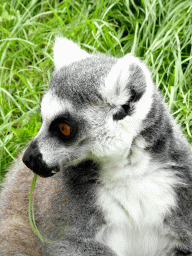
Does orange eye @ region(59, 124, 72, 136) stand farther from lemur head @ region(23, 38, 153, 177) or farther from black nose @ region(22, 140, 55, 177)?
black nose @ region(22, 140, 55, 177)

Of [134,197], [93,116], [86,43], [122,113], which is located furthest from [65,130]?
[86,43]

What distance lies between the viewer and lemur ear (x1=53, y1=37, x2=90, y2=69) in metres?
3.42

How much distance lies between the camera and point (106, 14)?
596cm

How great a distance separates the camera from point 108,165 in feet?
10.3

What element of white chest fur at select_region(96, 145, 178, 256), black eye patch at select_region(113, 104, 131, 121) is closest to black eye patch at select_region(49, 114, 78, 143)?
black eye patch at select_region(113, 104, 131, 121)

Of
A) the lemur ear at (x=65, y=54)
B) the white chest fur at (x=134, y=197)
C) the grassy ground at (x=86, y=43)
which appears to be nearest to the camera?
the white chest fur at (x=134, y=197)

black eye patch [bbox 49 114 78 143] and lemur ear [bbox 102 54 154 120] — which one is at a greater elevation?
lemur ear [bbox 102 54 154 120]

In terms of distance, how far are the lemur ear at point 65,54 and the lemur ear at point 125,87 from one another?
58 centimetres

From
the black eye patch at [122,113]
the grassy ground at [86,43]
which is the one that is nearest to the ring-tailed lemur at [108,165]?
the black eye patch at [122,113]

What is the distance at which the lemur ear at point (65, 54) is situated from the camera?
3416mm

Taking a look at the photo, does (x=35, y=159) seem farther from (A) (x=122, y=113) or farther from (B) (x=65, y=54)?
(B) (x=65, y=54)

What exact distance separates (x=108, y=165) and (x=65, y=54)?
1.04 metres

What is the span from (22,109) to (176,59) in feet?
6.95

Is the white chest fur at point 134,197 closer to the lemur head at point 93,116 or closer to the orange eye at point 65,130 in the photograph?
the lemur head at point 93,116
